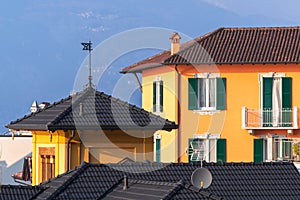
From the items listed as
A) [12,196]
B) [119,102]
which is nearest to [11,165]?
[119,102]

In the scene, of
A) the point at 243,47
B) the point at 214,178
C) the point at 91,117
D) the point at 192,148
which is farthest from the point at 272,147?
the point at 214,178

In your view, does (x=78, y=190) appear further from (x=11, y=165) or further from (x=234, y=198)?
(x=11, y=165)

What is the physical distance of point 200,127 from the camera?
55406 millimetres

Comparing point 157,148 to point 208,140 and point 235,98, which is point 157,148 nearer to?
point 208,140

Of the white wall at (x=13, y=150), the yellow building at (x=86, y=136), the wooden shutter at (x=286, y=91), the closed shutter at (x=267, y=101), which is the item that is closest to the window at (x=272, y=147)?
the closed shutter at (x=267, y=101)

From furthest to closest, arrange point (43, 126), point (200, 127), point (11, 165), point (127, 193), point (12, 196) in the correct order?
1. point (11, 165)
2. point (200, 127)
3. point (43, 126)
4. point (12, 196)
5. point (127, 193)

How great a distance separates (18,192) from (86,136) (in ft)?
21.0

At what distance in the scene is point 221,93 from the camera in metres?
54.8

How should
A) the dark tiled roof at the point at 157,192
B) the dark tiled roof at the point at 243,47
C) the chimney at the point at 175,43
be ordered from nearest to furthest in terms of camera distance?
the dark tiled roof at the point at 157,192 → the dark tiled roof at the point at 243,47 → the chimney at the point at 175,43

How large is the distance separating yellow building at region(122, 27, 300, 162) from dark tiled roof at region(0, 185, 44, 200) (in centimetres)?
2265

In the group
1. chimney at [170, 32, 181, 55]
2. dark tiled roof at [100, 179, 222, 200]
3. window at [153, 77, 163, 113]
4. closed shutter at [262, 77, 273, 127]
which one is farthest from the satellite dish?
window at [153, 77, 163, 113]

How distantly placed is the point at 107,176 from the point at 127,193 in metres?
2.31

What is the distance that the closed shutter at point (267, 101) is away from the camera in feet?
178

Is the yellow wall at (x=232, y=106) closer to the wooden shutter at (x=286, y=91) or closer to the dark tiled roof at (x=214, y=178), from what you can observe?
the wooden shutter at (x=286, y=91)
